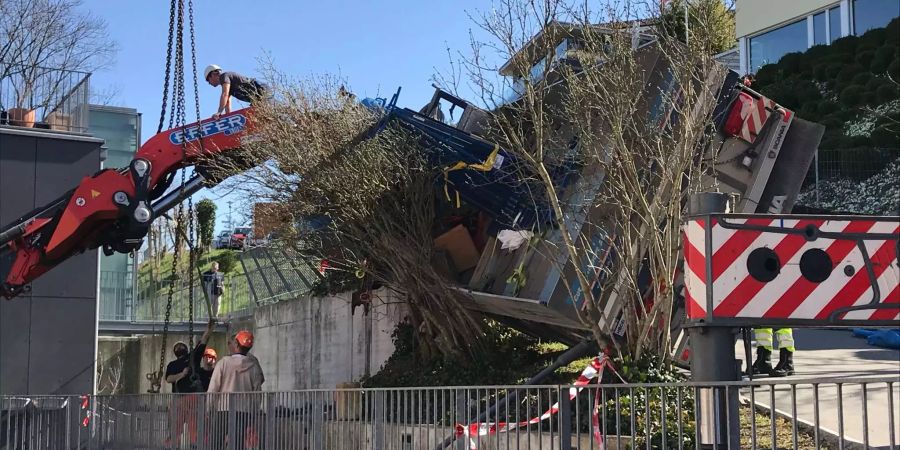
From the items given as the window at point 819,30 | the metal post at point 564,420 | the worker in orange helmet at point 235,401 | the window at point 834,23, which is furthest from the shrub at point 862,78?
the metal post at point 564,420

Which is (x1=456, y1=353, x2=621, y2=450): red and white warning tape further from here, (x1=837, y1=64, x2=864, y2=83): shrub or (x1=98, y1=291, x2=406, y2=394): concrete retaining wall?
(x1=837, y1=64, x2=864, y2=83): shrub

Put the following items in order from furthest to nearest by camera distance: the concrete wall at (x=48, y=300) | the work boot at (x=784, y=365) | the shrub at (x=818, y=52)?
the shrub at (x=818, y=52) → the concrete wall at (x=48, y=300) → the work boot at (x=784, y=365)

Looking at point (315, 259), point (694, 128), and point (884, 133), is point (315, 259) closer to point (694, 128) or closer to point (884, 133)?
point (694, 128)

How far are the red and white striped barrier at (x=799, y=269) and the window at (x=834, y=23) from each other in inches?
1005

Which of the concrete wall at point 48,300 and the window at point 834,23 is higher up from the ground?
the window at point 834,23

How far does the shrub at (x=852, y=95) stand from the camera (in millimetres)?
26625

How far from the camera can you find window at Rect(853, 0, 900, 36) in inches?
1049

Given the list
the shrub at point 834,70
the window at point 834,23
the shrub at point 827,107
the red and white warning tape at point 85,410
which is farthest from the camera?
the window at point 834,23

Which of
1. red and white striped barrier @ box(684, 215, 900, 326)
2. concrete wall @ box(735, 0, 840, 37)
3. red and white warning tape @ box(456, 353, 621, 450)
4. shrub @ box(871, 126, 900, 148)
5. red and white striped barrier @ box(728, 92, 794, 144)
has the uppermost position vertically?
concrete wall @ box(735, 0, 840, 37)

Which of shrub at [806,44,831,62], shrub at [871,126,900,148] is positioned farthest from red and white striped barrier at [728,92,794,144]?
shrub at [806,44,831,62]

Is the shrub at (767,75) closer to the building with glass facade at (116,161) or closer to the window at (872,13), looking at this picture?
the window at (872,13)

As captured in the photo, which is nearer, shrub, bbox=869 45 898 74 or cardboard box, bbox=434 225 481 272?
cardboard box, bbox=434 225 481 272

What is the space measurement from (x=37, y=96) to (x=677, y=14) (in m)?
12.1

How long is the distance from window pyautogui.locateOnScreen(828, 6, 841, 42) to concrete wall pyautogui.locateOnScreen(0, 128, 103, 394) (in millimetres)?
19338
